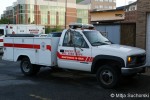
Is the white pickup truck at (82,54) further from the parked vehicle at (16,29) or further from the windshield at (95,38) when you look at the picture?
the parked vehicle at (16,29)

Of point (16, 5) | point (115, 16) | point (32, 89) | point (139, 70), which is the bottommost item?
point (32, 89)

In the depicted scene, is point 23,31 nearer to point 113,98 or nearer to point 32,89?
point 32,89

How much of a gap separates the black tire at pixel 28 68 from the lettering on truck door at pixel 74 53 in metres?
1.87

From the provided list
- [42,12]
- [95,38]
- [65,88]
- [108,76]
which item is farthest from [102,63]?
[42,12]

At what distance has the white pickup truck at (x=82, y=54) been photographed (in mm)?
9852

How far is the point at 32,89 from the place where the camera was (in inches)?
395

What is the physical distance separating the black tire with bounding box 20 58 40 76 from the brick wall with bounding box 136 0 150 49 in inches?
220

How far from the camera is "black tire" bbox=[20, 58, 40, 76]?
503 inches

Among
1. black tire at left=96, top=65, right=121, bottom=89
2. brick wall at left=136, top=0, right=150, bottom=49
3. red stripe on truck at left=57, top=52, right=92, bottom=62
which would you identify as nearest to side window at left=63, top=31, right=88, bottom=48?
red stripe on truck at left=57, top=52, right=92, bottom=62

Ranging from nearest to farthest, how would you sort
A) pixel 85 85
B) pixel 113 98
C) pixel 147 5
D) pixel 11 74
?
pixel 113 98 < pixel 85 85 < pixel 11 74 < pixel 147 5

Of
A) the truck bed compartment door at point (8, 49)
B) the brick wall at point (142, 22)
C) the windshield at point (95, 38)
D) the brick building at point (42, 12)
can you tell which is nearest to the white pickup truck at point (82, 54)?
the windshield at point (95, 38)

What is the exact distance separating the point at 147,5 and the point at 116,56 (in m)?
6.11

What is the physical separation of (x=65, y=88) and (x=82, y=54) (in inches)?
53.4

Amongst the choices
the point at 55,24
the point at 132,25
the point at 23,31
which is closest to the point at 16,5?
the point at 55,24
